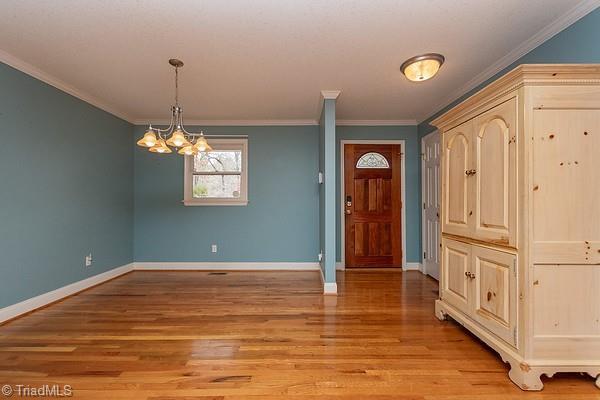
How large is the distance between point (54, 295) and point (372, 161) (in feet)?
14.8

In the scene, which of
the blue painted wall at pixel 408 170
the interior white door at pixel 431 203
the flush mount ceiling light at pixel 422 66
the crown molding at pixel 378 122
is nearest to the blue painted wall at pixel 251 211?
the blue painted wall at pixel 408 170

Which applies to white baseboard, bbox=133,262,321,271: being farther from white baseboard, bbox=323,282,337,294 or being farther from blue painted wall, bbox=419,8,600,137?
blue painted wall, bbox=419,8,600,137

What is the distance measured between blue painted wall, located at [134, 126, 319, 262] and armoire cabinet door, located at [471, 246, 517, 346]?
8.93 ft

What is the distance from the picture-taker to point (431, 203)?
4.20 meters

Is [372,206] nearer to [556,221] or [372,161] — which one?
[372,161]

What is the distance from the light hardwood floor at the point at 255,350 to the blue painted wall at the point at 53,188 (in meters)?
0.44

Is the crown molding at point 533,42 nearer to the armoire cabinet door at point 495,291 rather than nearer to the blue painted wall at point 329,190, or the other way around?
the blue painted wall at point 329,190

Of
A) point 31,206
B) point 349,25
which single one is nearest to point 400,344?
point 349,25

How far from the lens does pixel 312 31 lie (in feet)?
7.09

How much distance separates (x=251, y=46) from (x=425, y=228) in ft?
11.7

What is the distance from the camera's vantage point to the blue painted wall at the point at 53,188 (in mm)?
2574

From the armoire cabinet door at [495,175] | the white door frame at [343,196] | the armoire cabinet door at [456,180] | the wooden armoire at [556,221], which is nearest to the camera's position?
the wooden armoire at [556,221]

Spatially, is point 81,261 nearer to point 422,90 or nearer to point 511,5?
point 422,90

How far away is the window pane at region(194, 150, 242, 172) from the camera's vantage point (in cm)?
457
